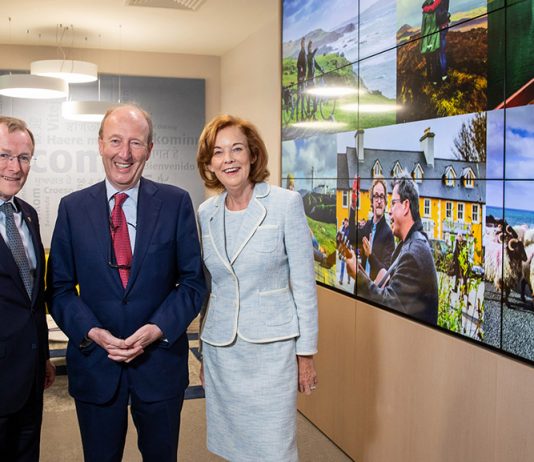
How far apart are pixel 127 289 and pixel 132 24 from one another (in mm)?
5158

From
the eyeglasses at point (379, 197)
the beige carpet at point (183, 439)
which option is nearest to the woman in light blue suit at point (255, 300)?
the eyeglasses at point (379, 197)

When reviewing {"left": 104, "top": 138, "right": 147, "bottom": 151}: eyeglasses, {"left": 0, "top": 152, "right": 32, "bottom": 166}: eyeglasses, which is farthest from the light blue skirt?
{"left": 0, "top": 152, "right": 32, "bottom": 166}: eyeglasses

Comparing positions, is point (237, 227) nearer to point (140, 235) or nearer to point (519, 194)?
point (140, 235)

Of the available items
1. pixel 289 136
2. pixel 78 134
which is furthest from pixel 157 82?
pixel 289 136

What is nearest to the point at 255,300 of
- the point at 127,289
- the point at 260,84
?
the point at 127,289

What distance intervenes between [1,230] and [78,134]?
6059mm

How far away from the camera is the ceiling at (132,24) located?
596 centimetres

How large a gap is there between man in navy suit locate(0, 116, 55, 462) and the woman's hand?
0.91 m

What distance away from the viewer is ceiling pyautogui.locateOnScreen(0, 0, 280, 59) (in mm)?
5961

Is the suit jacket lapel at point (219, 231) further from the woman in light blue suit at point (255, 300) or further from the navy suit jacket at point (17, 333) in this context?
the navy suit jacket at point (17, 333)

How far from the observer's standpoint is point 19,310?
2113 millimetres

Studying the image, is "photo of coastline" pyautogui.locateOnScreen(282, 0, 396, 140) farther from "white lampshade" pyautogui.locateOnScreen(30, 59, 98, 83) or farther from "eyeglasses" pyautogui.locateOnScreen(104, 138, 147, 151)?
"white lampshade" pyautogui.locateOnScreen(30, 59, 98, 83)

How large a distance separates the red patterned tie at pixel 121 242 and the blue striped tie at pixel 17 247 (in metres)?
0.30

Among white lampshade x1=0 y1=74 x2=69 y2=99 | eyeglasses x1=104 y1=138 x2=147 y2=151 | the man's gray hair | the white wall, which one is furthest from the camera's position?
the white wall
